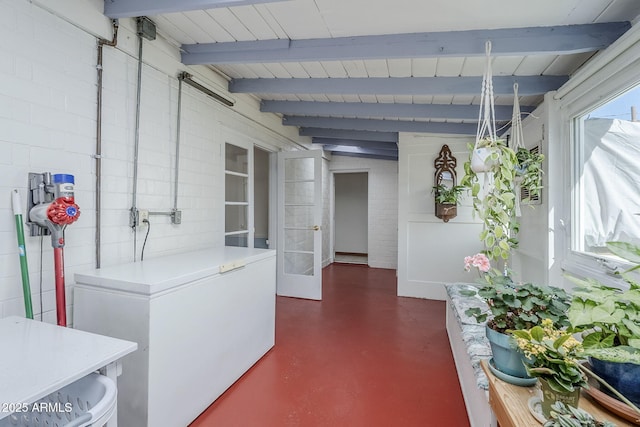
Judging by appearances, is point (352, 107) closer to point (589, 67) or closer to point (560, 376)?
point (589, 67)

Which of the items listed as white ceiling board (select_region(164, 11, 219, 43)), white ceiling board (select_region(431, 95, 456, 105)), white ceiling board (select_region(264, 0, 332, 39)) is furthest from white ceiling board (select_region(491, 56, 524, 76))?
white ceiling board (select_region(164, 11, 219, 43))

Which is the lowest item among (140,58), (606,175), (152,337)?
(152,337)

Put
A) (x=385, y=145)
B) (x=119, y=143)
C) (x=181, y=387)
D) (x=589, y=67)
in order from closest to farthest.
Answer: (x=181, y=387) < (x=589, y=67) < (x=119, y=143) < (x=385, y=145)

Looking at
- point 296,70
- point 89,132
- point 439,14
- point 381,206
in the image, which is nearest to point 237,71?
point 296,70

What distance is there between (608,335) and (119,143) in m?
2.54

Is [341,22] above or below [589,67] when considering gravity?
above

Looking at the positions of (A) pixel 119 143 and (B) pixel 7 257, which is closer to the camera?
(B) pixel 7 257

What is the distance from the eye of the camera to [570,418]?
694 millimetres

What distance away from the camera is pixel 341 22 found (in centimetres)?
179

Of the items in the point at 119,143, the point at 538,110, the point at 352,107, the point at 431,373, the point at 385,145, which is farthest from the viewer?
the point at 385,145

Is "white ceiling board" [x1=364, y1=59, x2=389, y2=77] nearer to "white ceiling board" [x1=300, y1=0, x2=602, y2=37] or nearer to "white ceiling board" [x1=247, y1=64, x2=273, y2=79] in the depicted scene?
"white ceiling board" [x1=300, y1=0, x2=602, y2=37]

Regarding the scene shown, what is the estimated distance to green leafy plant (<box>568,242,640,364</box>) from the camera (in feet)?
2.44

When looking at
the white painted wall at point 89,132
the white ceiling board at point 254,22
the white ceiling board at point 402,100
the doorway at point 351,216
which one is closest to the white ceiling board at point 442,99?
the white ceiling board at point 402,100

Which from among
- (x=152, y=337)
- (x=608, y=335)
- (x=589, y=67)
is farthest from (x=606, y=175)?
(x=152, y=337)
